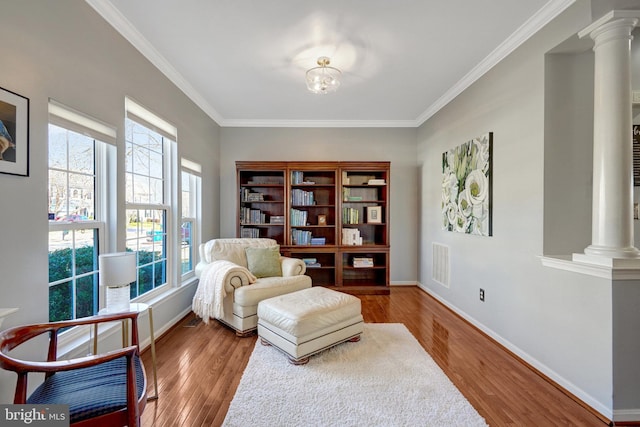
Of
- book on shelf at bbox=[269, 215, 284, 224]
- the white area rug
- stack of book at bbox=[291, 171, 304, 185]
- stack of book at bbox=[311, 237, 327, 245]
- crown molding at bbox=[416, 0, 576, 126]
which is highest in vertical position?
crown molding at bbox=[416, 0, 576, 126]

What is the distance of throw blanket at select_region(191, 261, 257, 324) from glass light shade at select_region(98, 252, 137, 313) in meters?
1.01

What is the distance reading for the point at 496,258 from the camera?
9.00 ft

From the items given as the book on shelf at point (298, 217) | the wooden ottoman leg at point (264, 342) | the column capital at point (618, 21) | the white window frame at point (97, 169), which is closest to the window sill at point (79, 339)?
the white window frame at point (97, 169)

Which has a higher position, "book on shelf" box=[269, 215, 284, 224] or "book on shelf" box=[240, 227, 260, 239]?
"book on shelf" box=[269, 215, 284, 224]

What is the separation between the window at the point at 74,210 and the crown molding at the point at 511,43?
3.28m

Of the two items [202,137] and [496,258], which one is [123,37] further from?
[496,258]

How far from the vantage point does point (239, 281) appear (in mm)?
2918

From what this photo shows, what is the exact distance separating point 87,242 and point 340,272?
3.18 m

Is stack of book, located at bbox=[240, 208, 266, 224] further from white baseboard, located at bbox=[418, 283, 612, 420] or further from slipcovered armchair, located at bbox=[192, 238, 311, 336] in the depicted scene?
white baseboard, located at bbox=[418, 283, 612, 420]

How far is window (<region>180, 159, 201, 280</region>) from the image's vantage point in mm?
3572

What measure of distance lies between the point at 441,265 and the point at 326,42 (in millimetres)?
3006

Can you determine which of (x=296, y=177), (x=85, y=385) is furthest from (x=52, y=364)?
(x=296, y=177)

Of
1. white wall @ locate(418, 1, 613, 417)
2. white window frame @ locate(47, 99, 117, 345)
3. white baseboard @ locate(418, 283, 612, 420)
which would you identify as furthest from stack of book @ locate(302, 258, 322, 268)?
white window frame @ locate(47, 99, 117, 345)

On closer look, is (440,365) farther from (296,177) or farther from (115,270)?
(296,177)
